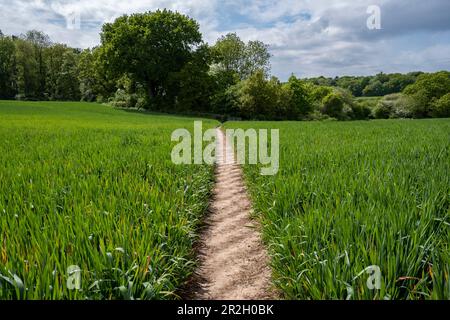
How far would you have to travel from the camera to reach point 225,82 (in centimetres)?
5169

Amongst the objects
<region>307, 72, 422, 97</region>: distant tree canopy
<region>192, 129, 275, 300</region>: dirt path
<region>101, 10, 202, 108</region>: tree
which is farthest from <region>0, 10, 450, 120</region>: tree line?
<region>192, 129, 275, 300</region>: dirt path

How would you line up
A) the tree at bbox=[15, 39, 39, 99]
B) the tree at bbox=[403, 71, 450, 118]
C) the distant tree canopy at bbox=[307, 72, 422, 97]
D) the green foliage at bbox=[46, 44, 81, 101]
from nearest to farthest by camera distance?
the tree at bbox=[403, 71, 450, 118] < the tree at bbox=[15, 39, 39, 99] < the green foliage at bbox=[46, 44, 81, 101] < the distant tree canopy at bbox=[307, 72, 422, 97]

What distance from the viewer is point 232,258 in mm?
3727

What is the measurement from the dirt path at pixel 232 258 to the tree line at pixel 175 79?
42.6m

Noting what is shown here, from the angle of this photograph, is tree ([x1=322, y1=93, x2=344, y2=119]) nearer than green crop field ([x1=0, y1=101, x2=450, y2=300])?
No

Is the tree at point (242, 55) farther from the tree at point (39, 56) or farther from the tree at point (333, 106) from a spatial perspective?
the tree at point (39, 56)

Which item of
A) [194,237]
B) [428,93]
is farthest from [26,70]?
[428,93]

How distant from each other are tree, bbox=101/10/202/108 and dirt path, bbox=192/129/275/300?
143ft

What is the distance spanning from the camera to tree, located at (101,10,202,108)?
45.5 metres

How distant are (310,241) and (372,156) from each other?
190 inches

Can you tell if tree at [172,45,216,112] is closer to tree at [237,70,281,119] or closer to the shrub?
tree at [237,70,281,119]

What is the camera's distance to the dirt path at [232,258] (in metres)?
3.05

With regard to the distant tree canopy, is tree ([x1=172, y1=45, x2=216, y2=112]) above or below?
below

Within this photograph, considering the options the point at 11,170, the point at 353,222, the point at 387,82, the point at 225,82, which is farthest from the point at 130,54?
the point at 387,82
